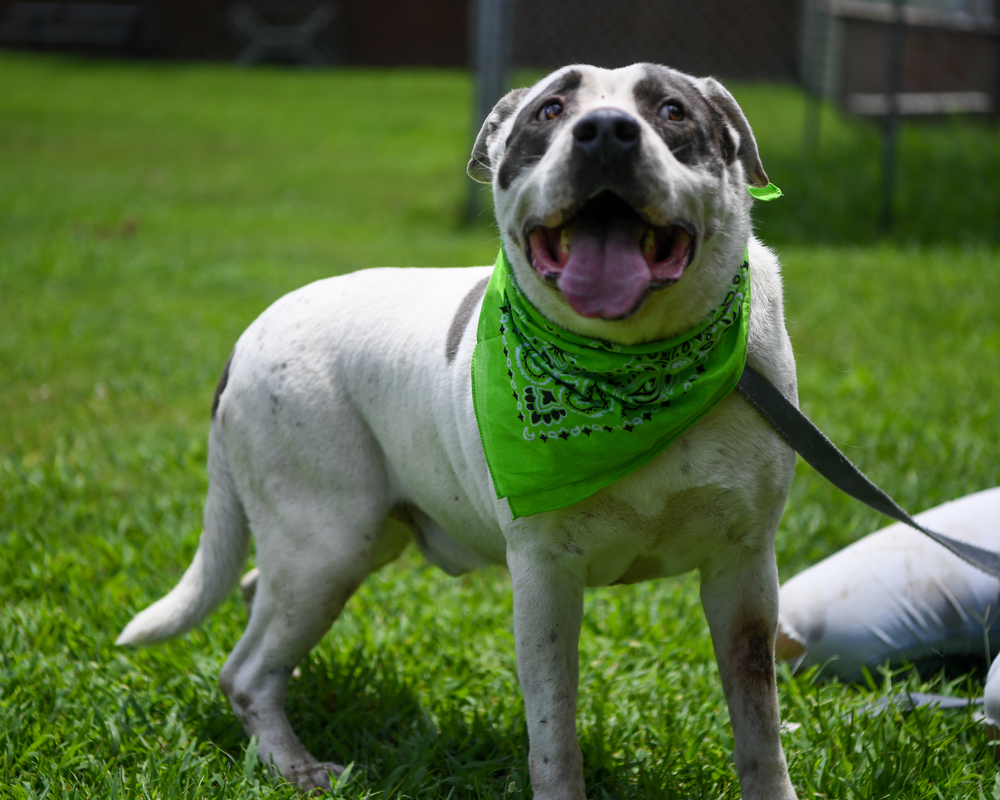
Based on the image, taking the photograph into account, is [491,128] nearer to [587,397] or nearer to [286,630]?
[587,397]

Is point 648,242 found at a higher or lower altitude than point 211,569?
higher

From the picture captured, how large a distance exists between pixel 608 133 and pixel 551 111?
0.29 metres

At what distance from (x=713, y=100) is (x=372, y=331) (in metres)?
1.02

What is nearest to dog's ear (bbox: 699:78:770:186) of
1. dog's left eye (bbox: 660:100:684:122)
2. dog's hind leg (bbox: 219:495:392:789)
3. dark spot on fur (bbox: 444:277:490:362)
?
dog's left eye (bbox: 660:100:684:122)

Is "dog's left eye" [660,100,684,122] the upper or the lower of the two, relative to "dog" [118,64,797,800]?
upper

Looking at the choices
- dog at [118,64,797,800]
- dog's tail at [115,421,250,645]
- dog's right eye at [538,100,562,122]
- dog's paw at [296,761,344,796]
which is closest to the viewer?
dog at [118,64,797,800]

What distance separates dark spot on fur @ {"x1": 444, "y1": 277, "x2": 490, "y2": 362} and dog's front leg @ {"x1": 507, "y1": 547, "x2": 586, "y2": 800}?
38cm

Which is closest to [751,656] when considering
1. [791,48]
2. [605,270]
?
[605,270]

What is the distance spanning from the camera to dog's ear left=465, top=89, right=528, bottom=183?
230cm

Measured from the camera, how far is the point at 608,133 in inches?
69.9

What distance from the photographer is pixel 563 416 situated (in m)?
2.11

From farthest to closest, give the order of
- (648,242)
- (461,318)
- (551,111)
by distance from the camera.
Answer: (461,318) → (551,111) → (648,242)

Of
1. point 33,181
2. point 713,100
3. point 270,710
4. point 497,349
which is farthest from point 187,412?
point 33,181

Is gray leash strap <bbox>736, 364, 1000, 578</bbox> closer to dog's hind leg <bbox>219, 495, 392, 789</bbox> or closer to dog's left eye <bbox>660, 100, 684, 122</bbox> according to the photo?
dog's left eye <bbox>660, 100, 684, 122</bbox>
